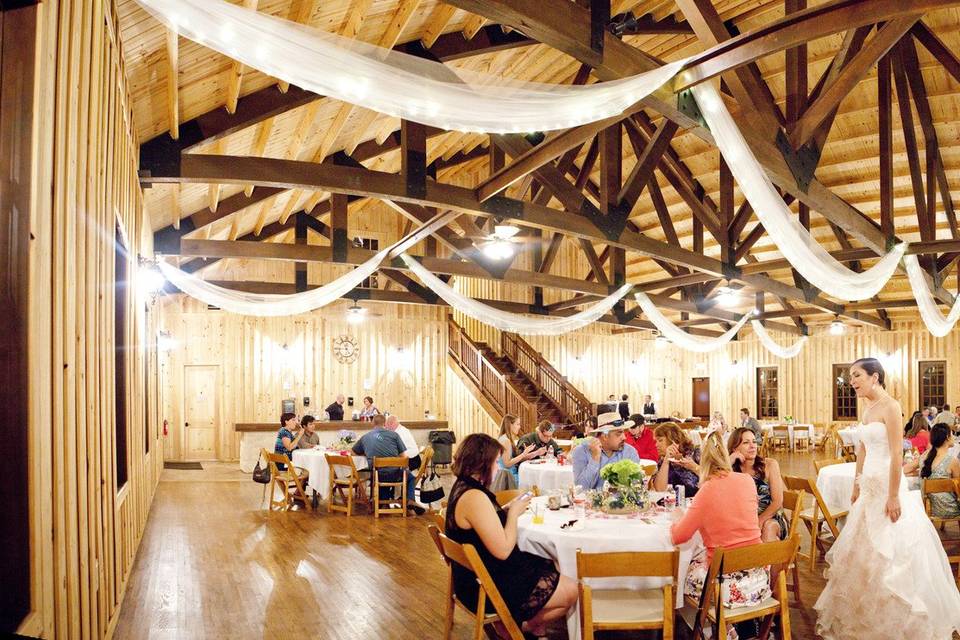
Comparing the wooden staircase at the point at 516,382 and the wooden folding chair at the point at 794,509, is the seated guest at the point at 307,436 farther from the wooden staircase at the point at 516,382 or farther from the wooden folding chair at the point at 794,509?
the wooden folding chair at the point at 794,509

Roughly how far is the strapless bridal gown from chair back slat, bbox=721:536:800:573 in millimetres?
1255

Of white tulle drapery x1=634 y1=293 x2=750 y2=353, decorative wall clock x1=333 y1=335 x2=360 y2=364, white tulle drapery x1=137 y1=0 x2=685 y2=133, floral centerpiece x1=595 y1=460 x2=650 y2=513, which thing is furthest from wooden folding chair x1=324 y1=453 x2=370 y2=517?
decorative wall clock x1=333 y1=335 x2=360 y2=364

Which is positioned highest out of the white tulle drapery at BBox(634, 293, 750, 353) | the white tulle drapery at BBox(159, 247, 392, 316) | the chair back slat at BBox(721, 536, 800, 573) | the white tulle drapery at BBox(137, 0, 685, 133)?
the white tulle drapery at BBox(137, 0, 685, 133)

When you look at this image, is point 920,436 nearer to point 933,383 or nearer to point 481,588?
point 481,588

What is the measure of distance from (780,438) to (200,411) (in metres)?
14.0

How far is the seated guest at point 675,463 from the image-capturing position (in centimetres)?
567

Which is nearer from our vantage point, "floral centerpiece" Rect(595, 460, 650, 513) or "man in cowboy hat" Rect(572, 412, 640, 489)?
"floral centerpiece" Rect(595, 460, 650, 513)

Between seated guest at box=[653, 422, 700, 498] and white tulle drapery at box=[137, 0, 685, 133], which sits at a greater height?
white tulle drapery at box=[137, 0, 685, 133]

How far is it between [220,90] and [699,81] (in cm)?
394

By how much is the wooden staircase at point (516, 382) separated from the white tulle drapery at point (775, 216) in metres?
8.38

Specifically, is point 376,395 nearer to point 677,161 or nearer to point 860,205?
point 677,161

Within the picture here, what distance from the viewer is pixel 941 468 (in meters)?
6.41

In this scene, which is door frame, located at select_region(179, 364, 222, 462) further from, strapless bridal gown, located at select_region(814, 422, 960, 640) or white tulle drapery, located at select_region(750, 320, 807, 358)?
strapless bridal gown, located at select_region(814, 422, 960, 640)

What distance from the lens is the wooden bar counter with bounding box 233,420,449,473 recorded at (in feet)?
43.9
